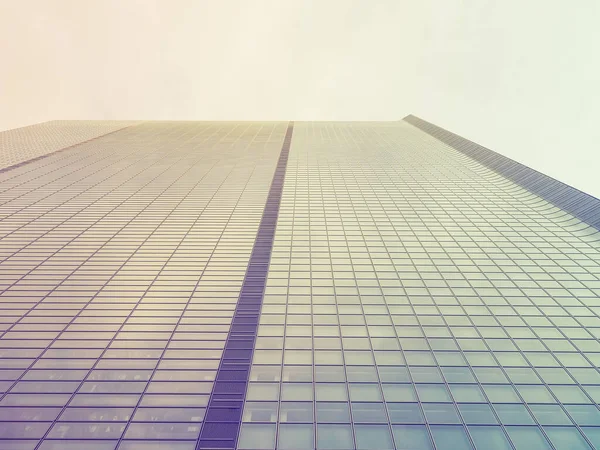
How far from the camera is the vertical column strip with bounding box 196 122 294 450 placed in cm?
2094

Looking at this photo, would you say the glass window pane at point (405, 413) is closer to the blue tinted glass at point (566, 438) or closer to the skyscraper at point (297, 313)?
the skyscraper at point (297, 313)

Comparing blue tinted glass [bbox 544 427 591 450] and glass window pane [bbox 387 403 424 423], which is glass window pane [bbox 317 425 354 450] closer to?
glass window pane [bbox 387 403 424 423]

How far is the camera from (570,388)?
23.5 metres

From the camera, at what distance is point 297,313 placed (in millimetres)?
31047

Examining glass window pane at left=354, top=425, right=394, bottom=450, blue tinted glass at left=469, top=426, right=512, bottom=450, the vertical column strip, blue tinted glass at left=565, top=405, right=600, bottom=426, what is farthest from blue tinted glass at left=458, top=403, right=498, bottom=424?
the vertical column strip

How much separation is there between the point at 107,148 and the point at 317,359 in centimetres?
7175

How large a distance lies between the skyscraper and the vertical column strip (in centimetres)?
14

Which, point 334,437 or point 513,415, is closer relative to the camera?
point 334,437

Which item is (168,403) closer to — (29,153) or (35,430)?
(35,430)


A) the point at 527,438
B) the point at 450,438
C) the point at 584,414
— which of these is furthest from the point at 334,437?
the point at 584,414

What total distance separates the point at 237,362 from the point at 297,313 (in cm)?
637

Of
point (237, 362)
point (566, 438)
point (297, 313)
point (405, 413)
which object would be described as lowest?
point (297, 313)

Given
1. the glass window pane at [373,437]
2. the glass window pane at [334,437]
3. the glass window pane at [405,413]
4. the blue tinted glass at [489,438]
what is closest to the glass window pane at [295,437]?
the glass window pane at [334,437]

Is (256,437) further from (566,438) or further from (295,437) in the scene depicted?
(566,438)
